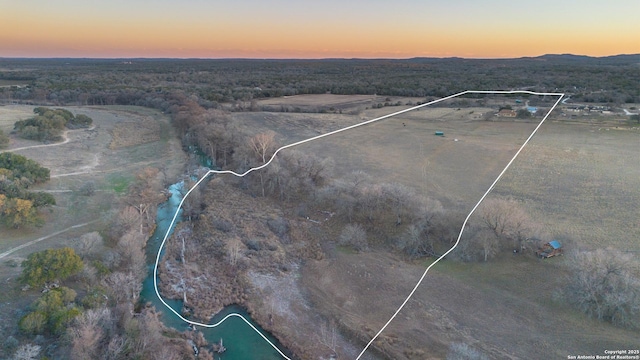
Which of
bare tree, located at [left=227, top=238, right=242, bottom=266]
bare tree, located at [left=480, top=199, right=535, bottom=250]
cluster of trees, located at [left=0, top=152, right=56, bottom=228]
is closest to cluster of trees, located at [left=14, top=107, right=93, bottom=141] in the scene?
cluster of trees, located at [left=0, top=152, right=56, bottom=228]

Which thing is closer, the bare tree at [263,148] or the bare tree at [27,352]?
the bare tree at [27,352]

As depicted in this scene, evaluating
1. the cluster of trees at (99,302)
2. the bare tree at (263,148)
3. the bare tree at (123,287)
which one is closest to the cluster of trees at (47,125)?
the cluster of trees at (99,302)

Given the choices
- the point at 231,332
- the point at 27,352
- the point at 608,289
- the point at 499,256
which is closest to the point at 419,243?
the point at 499,256

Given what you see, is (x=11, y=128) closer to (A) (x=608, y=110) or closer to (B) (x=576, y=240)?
(B) (x=576, y=240)

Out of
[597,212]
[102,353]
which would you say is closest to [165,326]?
[102,353]

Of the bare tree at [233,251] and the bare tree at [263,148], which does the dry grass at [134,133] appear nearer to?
the bare tree at [263,148]

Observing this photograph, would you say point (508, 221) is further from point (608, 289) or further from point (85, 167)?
point (85, 167)
